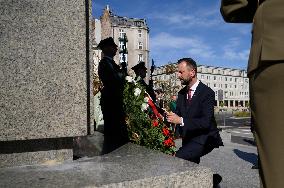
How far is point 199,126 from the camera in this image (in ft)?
13.7

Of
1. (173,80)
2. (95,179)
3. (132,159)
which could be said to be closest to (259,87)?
(95,179)

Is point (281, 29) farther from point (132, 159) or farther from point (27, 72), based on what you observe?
point (27, 72)

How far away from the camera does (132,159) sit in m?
2.81

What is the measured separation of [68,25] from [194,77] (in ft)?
6.89

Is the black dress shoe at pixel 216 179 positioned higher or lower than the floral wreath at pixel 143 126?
lower

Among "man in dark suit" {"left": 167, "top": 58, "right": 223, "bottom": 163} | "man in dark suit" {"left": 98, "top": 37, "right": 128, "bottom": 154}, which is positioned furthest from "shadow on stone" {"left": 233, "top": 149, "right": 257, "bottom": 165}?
"man in dark suit" {"left": 167, "top": 58, "right": 223, "bottom": 163}

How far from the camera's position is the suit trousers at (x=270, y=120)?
5.12 ft

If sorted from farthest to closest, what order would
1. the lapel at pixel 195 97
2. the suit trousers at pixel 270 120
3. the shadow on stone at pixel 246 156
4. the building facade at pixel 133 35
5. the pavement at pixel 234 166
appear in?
the building facade at pixel 133 35
the shadow on stone at pixel 246 156
the pavement at pixel 234 166
the lapel at pixel 195 97
the suit trousers at pixel 270 120

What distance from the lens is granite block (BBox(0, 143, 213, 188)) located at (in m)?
2.14

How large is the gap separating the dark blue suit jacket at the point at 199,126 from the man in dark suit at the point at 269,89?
243cm

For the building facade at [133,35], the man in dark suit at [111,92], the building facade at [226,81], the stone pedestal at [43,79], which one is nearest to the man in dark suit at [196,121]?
the man in dark suit at [111,92]

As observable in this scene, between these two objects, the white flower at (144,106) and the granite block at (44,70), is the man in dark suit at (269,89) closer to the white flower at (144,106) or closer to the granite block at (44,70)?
the granite block at (44,70)

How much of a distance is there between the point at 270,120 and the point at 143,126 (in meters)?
3.14

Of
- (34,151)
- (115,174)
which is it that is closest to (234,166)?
(34,151)
